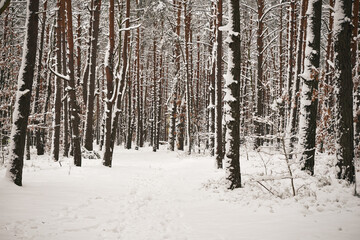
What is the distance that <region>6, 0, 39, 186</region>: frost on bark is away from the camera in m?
6.28

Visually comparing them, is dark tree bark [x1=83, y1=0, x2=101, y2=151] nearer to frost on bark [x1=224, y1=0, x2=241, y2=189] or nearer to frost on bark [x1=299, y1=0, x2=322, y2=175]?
frost on bark [x1=224, y1=0, x2=241, y2=189]

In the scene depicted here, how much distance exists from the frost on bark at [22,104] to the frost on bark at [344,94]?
326 inches

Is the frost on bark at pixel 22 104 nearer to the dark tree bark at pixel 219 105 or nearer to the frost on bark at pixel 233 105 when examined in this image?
the frost on bark at pixel 233 105

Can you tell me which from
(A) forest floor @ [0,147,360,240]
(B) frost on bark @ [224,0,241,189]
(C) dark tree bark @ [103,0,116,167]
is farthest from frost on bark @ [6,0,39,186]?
(B) frost on bark @ [224,0,241,189]

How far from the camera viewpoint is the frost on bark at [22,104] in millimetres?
6281

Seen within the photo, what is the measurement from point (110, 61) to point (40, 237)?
9.58 metres

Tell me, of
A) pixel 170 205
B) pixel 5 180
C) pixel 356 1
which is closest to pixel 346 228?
pixel 170 205

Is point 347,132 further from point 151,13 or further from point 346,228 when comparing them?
point 151,13

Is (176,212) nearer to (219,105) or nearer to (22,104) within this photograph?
(22,104)

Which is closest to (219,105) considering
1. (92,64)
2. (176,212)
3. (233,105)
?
(233,105)

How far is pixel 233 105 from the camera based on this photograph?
7488 millimetres

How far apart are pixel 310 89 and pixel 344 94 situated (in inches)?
68.6

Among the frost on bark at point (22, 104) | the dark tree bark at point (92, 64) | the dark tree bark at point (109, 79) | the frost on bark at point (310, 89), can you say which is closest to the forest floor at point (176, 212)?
the frost on bark at point (22, 104)

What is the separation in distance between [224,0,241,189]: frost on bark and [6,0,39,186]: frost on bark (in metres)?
5.67
